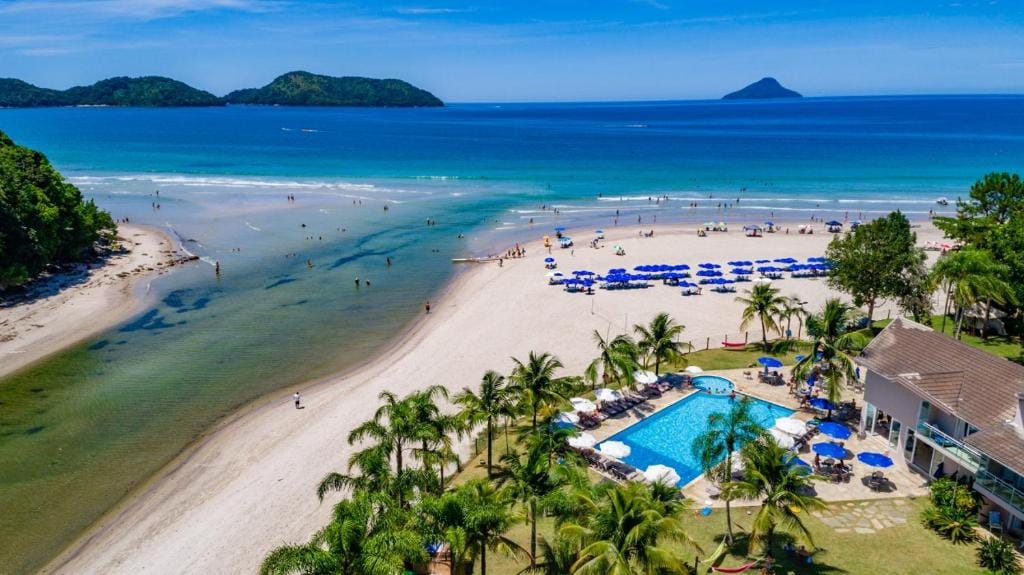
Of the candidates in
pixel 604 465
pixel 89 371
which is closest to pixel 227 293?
pixel 89 371

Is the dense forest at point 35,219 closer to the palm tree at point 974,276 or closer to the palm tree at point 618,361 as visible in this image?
the palm tree at point 618,361

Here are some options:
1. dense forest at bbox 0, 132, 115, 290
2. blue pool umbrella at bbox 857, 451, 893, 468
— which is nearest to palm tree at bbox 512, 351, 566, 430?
blue pool umbrella at bbox 857, 451, 893, 468

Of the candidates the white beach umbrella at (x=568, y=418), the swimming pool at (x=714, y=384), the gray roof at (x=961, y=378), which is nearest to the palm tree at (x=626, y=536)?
the gray roof at (x=961, y=378)

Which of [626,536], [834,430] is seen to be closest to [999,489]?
[834,430]

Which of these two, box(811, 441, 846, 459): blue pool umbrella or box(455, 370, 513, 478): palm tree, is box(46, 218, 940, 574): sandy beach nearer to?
box(455, 370, 513, 478): palm tree

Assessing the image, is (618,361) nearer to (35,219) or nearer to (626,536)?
(626,536)

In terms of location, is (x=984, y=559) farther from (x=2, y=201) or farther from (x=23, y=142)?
(x=23, y=142)
